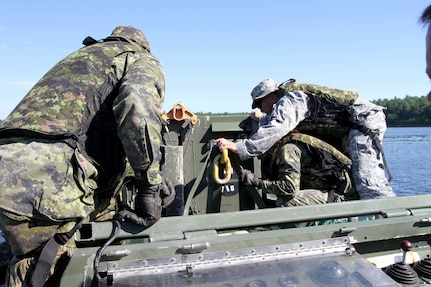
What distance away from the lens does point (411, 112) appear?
5297cm

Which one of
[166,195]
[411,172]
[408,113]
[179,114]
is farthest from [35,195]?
[408,113]

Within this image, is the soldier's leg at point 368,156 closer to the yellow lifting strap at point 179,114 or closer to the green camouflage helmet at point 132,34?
the yellow lifting strap at point 179,114

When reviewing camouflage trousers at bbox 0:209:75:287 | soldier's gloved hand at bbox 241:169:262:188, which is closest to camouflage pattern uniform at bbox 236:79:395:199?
soldier's gloved hand at bbox 241:169:262:188

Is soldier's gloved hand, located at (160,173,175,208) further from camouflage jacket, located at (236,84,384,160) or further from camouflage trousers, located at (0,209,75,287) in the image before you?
camouflage jacket, located at (236,84,384,160)

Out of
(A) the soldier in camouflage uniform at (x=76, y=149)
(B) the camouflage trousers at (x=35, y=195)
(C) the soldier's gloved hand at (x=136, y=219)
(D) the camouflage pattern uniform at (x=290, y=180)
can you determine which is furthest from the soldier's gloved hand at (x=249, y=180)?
(B) the camouflage trousers at (x=35, y=195)

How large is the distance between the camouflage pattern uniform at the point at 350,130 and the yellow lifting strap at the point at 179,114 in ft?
3.14

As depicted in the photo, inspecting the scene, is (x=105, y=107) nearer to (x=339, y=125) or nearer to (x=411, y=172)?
(x=339, y=125)

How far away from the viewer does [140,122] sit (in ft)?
8.91

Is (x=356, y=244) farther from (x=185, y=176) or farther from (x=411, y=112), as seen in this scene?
(x=411, y=112)

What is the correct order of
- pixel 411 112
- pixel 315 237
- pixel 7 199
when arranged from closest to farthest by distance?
1. pixel 7 199
2. pixel 315 237
3. pixel 411 112

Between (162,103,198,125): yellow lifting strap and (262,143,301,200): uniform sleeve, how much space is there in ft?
3.84

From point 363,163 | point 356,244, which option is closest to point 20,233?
point 356,244

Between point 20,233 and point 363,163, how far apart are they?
298 centimetres

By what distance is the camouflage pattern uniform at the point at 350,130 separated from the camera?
3998 millimetres
